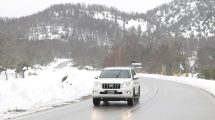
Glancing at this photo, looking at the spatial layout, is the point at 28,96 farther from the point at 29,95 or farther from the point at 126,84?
the point at 126,84

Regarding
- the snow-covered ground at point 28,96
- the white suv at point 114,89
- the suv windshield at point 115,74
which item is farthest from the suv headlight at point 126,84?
the snow-covered ground at point 28,96

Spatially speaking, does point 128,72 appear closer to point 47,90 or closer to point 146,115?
point 47,90

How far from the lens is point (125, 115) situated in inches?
651

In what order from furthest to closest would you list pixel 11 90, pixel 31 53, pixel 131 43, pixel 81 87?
1. pixel 31 53
2. pixel 131 43
3. pixel 81 87
4. pixel 11 90

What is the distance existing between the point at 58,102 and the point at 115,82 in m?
3.35

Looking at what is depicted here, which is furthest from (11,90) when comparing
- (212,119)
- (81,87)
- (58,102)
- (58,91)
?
(81,87)

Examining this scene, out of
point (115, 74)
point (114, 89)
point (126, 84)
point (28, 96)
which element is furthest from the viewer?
point (115, 74)

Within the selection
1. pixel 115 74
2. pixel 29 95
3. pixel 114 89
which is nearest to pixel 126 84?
pixel 114 89

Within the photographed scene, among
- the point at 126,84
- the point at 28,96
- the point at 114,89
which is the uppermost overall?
the point at 126,84

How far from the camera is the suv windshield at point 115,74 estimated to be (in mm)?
22391

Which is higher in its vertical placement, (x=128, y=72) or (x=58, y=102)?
(x=128, y=72)

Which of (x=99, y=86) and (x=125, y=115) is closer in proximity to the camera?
(x=125, y=115)

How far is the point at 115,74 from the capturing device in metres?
22.6

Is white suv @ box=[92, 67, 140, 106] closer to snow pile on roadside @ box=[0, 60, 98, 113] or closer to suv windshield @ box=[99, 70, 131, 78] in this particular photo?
suv windshield @ box=[99, 70, 131, 78]
